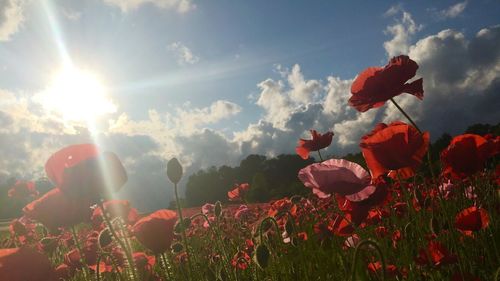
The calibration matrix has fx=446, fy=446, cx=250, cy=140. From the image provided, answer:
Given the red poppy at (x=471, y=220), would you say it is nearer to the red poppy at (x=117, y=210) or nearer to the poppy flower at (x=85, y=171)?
the poppy flower at (x=85, y=171)

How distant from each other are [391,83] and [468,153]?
1.72 ft

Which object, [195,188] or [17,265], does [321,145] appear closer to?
[17,265]

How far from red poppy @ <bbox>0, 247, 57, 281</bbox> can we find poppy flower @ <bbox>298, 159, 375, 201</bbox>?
109 centimetres

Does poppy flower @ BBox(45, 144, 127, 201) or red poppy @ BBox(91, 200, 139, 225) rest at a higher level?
poppy flower @ BBox(45, 144, 127, 201)

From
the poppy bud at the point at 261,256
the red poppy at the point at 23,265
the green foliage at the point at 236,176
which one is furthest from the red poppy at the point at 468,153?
the green foliage at the point at 236,176

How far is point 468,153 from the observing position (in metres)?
2.27

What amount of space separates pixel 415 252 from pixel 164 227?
2.07m

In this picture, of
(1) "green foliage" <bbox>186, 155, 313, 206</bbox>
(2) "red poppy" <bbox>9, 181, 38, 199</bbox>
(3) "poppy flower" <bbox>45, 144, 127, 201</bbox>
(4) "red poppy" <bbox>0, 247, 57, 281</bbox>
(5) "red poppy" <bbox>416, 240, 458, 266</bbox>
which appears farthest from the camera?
(1) "green foliage" <bbox>186, 155, 313, 206</bbox>

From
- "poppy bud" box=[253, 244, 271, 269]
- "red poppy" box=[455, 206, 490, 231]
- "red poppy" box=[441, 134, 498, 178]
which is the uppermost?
"red poppy" box=[441, 134, 498, 178]

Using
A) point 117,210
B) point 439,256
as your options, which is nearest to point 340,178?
point 439,256

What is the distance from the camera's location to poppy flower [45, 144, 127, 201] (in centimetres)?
180

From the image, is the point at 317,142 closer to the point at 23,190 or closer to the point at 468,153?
the point at 468,153

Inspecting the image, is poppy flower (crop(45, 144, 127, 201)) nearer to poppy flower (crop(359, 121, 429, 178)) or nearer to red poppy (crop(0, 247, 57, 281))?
red poppy (crop(0, 247, 57, 281))

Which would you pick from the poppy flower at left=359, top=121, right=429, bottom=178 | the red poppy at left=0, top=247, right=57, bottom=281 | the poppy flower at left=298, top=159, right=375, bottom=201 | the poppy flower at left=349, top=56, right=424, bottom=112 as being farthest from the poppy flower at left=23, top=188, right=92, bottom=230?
the poppy flower at left=349, top=56, right=424, bottom=112
